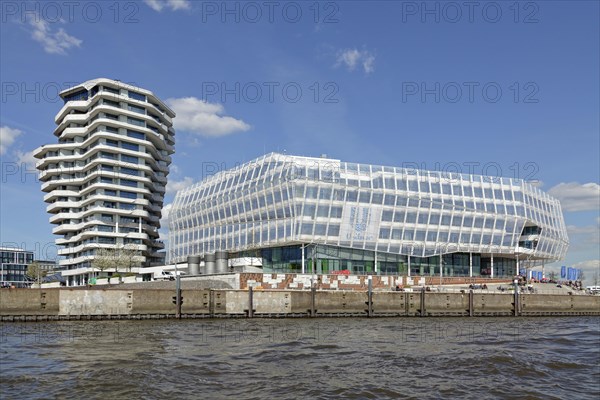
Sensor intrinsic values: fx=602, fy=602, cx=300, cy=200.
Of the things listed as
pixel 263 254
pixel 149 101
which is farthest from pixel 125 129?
pixel 263 254

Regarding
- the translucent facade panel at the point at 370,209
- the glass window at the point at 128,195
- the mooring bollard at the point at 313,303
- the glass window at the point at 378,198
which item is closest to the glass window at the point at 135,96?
the glass window at the point at 128,195

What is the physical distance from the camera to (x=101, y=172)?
4941 inches

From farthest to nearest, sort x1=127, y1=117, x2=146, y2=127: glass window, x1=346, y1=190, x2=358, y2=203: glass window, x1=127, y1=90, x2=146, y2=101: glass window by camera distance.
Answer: x1=127, y1=90, x2=146, y2=101: glass window → x1=127, y1=117, x2=146, y2=127: glass window → x1=346, y1=190, x2=358, y2=203: glass window

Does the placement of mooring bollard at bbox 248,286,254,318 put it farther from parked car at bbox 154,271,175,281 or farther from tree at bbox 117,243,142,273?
tree at bbox 117,243,142,273

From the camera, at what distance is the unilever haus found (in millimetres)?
91625

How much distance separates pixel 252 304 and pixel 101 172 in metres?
79.7

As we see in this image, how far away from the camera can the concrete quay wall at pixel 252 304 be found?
168 ft

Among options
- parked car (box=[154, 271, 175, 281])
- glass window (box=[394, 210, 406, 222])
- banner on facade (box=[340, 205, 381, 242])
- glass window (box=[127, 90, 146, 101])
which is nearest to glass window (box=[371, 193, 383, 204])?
banner on facade (box=[340, 205, 381, 242])

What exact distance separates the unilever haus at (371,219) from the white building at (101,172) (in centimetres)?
2696

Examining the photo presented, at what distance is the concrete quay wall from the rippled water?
22.7ft

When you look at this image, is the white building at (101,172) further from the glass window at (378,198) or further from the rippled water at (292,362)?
the rippled water at (292,362)

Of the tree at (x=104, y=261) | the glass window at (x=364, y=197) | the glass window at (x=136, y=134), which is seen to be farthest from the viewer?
the glass window at (x=136, y=134)

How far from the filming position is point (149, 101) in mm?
138500

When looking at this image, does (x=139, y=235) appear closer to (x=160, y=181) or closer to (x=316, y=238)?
(x=160, y=181)
